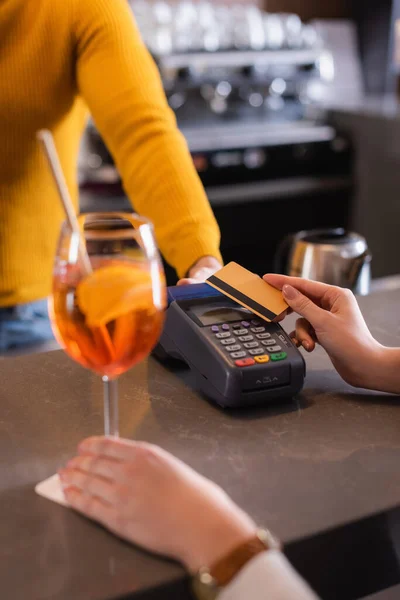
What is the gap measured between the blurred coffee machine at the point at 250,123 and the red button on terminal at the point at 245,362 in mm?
2337

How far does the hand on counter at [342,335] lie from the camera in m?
0.86

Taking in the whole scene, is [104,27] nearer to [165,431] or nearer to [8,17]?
[8,17]

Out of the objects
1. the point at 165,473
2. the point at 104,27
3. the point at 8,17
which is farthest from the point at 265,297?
the point at 8,17

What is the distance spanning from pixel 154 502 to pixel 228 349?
0.28m

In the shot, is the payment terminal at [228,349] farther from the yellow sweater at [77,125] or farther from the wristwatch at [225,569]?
the yellow sweater at [77,125]

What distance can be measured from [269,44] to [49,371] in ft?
9.50

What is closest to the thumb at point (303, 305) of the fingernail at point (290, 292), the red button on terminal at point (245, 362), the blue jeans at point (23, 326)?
the fingernail at point (290, 292)

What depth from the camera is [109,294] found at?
621mm

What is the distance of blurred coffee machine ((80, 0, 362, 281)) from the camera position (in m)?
3.28

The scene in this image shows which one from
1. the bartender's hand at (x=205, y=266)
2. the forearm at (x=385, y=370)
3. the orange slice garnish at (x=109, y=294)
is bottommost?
the bartender's hand at (x=205, y=266)

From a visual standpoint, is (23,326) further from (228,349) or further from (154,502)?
(154,502)

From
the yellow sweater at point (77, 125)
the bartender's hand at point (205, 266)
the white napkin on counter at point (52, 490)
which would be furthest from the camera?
the yellow sweater at point (77, 125)

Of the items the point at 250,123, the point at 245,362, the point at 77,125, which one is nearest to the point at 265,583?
the point at 245,362

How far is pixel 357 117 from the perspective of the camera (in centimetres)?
352
